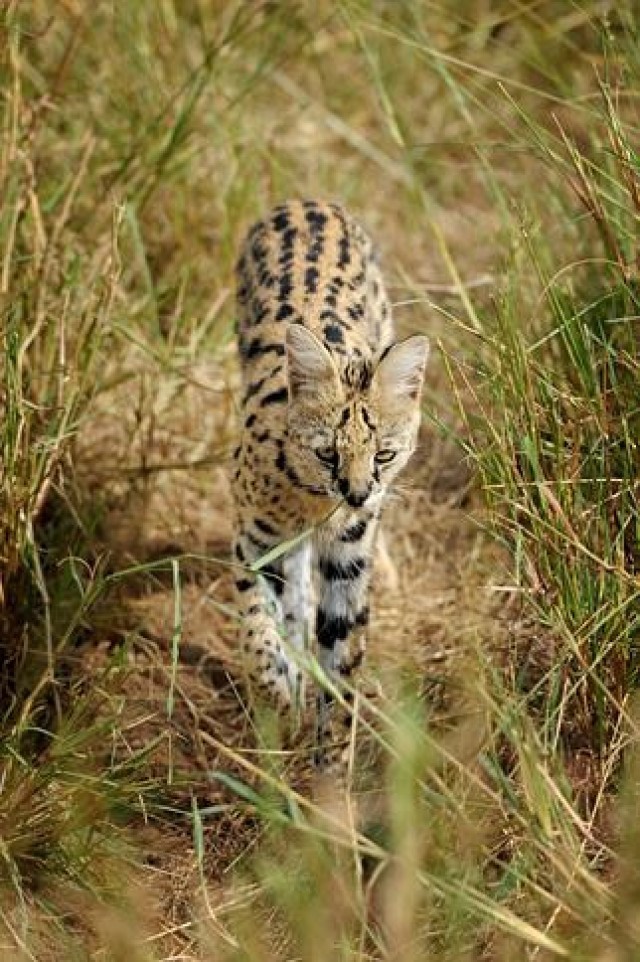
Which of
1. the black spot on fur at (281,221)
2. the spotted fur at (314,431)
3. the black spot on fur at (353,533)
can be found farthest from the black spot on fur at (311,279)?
the black spot on fur at (353,533)

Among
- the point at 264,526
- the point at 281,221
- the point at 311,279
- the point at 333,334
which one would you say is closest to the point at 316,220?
the point at 281,221

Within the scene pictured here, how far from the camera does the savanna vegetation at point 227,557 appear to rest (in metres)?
3.59

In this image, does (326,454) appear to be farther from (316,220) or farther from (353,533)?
(316,220)

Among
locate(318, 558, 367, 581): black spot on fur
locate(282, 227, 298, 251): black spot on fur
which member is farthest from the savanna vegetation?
locate(282, 227, 298, 251): black spot on fur

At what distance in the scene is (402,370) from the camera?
4.25m

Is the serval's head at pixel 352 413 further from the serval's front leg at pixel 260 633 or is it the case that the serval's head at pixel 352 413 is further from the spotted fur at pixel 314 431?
the serval's front leg at pixel 260 633

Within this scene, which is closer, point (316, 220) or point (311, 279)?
point (311, 279)

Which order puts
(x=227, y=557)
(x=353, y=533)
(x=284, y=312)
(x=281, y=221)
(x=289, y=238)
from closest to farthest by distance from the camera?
(x=353, y=533), (x=284, y=312), (x=289, y=238), (x=281, y=221), (x=227, y=557)

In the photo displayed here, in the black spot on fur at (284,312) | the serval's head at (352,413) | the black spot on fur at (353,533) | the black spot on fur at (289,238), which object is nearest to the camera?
the serval's head at (352,413)

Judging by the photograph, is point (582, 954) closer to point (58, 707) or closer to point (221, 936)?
point (221, 936)

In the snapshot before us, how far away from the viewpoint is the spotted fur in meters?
4.21

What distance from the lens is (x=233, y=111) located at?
21.2ft

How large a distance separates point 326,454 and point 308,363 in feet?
0.68

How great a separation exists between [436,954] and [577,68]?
4.40 m
